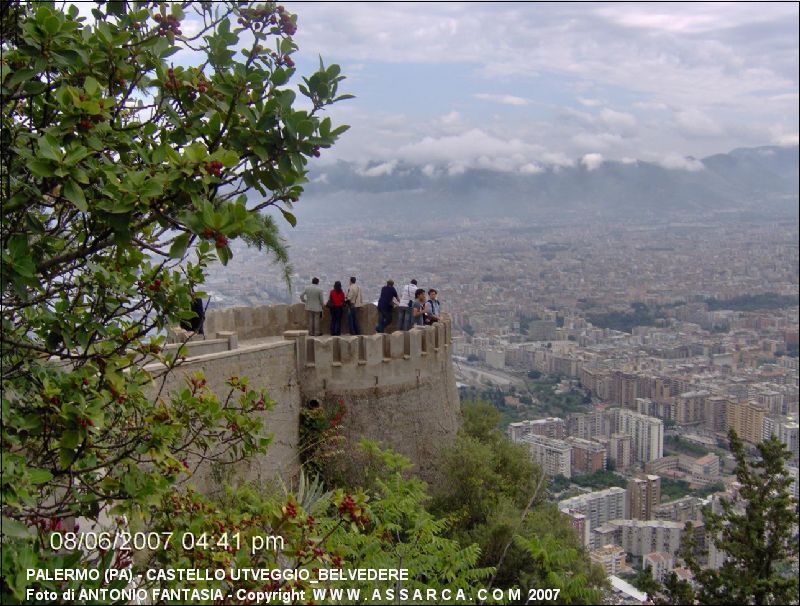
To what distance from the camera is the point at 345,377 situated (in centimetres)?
1281

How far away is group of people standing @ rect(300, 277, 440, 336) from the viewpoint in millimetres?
14422

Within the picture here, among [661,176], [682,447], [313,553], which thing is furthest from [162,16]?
[661,176]

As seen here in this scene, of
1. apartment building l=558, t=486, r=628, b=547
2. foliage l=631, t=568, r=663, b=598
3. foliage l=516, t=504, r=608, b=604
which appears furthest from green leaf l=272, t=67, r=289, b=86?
apartment building l=558, t=486, r=628, b=547

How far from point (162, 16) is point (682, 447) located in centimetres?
1861

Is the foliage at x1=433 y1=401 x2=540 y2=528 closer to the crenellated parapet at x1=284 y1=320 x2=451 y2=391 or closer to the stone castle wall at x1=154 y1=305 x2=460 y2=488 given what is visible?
the stone castle wall at x1=154 y1=305 x2=460 y2=488

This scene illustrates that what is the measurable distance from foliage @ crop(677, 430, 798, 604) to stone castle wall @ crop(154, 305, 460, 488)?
14.8 ft

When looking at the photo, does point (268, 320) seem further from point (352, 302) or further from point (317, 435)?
point (317, 435)

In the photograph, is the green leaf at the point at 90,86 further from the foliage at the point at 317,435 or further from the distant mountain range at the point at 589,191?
the distant mountain range at the point at 589,191

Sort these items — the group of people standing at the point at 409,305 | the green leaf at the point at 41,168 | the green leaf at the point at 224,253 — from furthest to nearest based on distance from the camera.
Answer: the group of people standing at the point at 409,305 → the green leaf at the point at 224,253 → the green leaf at the point at 41,168

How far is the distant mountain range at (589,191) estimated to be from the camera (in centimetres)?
4000

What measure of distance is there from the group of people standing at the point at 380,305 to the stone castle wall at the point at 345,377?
48 centimetres

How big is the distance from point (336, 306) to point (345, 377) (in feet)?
8.11

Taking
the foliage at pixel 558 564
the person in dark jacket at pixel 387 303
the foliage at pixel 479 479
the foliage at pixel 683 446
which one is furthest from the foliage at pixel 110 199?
the foliage at pixel 683 446

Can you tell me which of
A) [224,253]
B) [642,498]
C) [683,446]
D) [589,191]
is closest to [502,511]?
[642,498]
